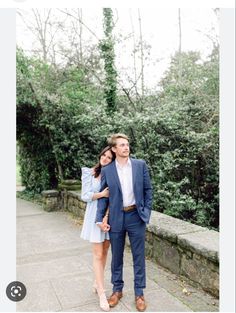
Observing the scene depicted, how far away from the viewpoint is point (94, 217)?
323 centimetres

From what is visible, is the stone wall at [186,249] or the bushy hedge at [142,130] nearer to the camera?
the stone wall at [186,249]

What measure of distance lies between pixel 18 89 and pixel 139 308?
6.37 m

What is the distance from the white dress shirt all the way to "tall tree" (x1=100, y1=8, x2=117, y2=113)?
17.3ft

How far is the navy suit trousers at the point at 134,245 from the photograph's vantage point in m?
2.99

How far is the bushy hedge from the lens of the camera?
5906 mm

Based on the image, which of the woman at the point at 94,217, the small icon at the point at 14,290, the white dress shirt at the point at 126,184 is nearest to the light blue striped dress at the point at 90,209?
the woman at the point at 94,217

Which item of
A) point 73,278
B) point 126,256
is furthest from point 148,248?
point 73,278

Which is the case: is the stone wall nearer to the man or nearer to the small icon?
the man

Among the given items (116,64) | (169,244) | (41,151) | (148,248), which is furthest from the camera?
(41,151)

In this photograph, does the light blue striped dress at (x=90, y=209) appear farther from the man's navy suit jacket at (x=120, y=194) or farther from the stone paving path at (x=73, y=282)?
the stone paving path at (x=73, y=282)

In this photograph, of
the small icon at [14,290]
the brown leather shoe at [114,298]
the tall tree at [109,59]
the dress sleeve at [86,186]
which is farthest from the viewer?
the tall tree at [109,59]

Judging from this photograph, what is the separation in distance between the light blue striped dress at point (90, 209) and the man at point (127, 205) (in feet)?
0.45

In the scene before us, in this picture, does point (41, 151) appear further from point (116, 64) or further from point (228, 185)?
point (228, 185)

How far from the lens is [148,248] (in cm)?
418
